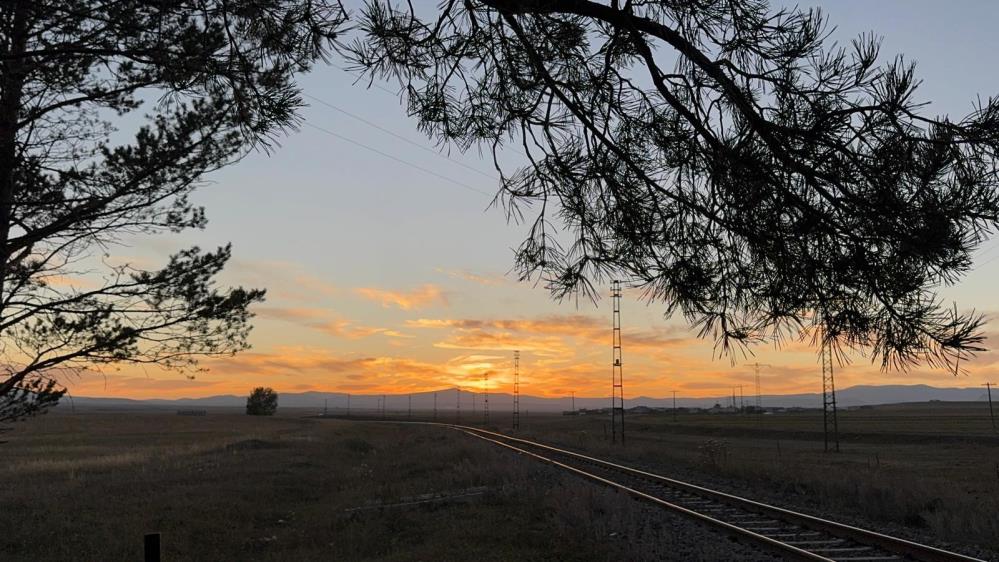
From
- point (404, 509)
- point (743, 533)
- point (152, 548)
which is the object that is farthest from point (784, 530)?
point (152, 548)

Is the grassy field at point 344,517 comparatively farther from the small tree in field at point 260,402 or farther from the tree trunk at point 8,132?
the small tree in field at point 260,402

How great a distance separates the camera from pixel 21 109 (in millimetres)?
7059

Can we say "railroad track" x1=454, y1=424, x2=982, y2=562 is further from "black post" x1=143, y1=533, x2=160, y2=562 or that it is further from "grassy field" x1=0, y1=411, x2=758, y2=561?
"black post" x1=143, y1=533, x2=160, y2=562

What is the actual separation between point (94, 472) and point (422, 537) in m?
20.5

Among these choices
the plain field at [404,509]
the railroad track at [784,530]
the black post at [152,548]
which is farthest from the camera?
the plain field at [404,509]

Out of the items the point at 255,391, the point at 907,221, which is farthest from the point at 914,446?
the point at 255,391

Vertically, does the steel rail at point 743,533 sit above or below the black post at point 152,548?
below

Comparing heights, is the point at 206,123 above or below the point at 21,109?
above

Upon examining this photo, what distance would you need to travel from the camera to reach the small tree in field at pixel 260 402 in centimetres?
13050

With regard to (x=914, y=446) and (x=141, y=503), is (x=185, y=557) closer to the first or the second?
(x=141, y=503)

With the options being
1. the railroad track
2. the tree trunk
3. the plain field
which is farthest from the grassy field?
the tree trunk

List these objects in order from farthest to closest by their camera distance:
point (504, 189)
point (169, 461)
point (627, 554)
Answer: point (169, 461) < point (627, 554) < point (504, 189)

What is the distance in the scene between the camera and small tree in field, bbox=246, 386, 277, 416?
428 ft

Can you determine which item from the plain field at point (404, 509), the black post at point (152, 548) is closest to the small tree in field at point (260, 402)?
the plain field at point (404, 509)
